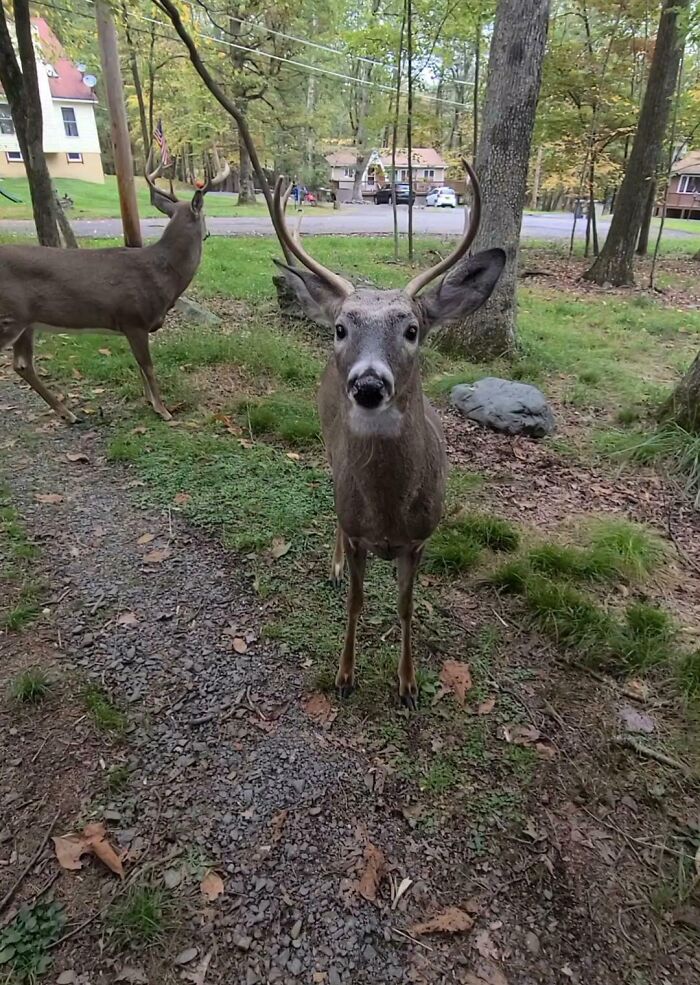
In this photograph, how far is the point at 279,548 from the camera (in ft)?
12.0

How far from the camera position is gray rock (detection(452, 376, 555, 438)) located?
5.05 meters

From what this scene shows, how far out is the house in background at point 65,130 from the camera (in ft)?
104

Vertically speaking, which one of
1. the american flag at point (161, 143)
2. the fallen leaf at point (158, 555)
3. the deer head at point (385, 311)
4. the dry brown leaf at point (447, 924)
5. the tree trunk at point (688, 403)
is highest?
the american flag at point (161, 143)

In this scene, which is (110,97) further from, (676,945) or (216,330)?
(676,945)

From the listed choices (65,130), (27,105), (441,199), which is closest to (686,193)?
(441,199)

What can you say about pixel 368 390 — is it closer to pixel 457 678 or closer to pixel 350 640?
pixel 350 640

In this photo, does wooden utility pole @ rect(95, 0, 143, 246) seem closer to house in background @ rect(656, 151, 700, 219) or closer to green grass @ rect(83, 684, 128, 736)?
green grass @ rect(83, 684, 128, 736)

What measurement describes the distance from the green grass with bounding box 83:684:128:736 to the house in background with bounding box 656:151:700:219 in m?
43.5

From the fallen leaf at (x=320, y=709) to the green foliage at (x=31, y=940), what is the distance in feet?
3.63

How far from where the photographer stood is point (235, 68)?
78.7 feet

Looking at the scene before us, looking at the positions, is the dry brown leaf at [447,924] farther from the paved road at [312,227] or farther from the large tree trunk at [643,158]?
the paved road at [312,227]

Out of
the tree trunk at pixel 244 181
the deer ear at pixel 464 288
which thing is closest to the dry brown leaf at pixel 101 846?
the deer ear at pixel 464 288

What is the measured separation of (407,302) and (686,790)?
2.15m

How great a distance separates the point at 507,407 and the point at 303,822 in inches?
149
